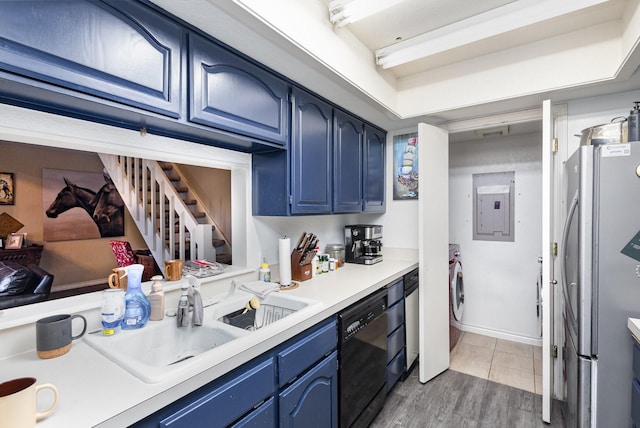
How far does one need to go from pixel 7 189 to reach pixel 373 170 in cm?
399

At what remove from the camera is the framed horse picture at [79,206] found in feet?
11.6

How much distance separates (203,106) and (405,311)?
2.03 m

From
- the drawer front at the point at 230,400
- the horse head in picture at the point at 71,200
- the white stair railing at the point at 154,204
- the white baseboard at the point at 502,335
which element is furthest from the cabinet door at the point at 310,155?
the horse head in picture at the point at 71,200

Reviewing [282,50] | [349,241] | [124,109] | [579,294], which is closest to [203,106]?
[124,109]

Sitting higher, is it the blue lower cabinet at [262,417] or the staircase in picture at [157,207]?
the staircase in picture at [157,207]

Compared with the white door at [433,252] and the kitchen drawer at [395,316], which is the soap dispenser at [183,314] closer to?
the kitchen drawer at [395,316]

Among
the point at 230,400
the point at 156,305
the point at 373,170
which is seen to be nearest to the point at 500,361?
the point at 373,170

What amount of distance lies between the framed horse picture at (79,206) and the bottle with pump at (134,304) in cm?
327

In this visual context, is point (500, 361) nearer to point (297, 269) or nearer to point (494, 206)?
point (494, 206)

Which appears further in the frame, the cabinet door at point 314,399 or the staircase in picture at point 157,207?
the staircase in picture at point 157,207

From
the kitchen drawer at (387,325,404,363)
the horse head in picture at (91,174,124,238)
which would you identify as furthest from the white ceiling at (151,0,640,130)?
the horse head in picture at (91,174,124,238)

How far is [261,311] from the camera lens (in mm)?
1678

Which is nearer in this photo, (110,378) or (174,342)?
(110,378)

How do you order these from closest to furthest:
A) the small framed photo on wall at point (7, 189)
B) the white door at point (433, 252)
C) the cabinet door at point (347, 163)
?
1. the cabinet door at point (347, 163)
2. the white door at point (433, 252)
3. the small framed photo on wall at point (7, 189)
